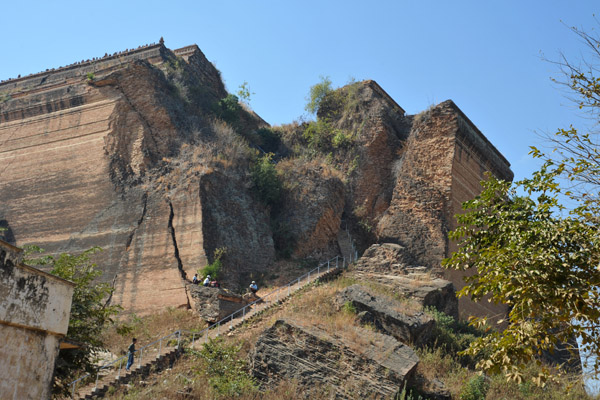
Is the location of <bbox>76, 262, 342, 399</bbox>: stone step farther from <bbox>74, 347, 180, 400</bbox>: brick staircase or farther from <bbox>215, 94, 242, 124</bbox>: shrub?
<bbox>215, 94, 242, 124</bbox>: shrub

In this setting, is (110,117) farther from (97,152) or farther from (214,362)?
(214,362)

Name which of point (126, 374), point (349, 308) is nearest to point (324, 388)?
point (349, 308)

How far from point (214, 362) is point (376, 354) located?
3731 millimetres

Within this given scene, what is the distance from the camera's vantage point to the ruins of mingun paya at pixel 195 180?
21.8 meters

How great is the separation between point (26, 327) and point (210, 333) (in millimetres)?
8721

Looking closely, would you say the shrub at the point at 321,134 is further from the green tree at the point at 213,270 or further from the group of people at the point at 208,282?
the group of people at the point at 208,282

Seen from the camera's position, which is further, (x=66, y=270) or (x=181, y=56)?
(x=181, y=56)

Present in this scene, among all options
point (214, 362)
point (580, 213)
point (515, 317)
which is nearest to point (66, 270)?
point (214, 362)

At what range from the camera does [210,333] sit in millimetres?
17828

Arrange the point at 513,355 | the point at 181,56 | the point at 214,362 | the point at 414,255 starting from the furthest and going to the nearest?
the point at 181,56 → the point at 414,255 → the point at 214,362 → the point at 513,355

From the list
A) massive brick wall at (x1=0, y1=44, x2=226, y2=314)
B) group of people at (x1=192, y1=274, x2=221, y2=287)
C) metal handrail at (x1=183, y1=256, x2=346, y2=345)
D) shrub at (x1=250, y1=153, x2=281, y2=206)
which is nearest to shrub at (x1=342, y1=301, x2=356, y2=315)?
metal handrail at (x1=183, y1=256, x2=346, y2=345)

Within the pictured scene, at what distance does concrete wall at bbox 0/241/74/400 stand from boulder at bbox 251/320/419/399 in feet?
18.1

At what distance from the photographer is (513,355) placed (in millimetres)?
9086

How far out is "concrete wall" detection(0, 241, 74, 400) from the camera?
9.10m
